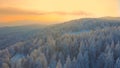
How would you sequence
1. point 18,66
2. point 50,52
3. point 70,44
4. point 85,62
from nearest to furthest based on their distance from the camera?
1. point 18,66
2. point 85,62
3. point 50,52
4. point 70,44

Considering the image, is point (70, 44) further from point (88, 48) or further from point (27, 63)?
point (27, 63)

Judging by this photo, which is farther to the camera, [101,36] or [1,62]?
[101,36]

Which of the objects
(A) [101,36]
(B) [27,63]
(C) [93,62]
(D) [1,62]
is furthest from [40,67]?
(A) [101,36]

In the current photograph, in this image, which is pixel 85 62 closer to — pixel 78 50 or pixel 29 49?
pixel 78 50

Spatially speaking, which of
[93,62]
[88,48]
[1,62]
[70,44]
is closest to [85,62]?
[93,62]

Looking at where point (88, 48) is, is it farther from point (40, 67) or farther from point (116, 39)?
point (40, 67)

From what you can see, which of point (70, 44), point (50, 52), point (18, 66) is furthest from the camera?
point (70, 44)

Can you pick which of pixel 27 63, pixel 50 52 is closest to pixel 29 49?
pixel 50 52

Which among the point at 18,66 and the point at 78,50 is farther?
the point at 78,50
